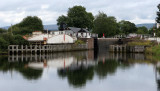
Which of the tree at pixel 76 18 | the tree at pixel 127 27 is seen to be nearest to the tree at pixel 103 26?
the tree at pixel 76 18

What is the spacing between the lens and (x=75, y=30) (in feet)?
249

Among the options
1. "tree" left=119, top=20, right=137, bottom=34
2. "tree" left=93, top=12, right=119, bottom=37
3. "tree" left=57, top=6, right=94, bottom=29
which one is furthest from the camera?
"tree" left=119, top=20, right=137, bottom=34

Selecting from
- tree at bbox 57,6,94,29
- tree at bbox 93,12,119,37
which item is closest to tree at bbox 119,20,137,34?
tree at bbox 93,12,119,37

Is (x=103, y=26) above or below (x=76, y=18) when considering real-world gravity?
below

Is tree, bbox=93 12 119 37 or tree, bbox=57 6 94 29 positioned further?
tree, bbox=93 12 119 37

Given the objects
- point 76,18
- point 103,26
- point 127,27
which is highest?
point 76,18

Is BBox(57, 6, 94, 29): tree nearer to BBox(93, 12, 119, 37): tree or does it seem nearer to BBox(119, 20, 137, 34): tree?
BBox(93, 12, 119, 37): tree

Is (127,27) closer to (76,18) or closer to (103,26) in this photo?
→ (103,26)

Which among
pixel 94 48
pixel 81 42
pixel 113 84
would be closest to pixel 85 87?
pixel 113 84

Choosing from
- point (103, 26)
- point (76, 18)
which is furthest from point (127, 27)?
point (76, 18)

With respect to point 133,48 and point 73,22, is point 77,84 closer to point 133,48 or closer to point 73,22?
point 133,48

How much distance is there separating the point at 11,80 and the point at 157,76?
48.7ft

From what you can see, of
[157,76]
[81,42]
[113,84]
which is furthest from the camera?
[81,42]

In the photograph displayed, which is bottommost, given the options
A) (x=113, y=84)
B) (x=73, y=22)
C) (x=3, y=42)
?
(x=113, y=84)
